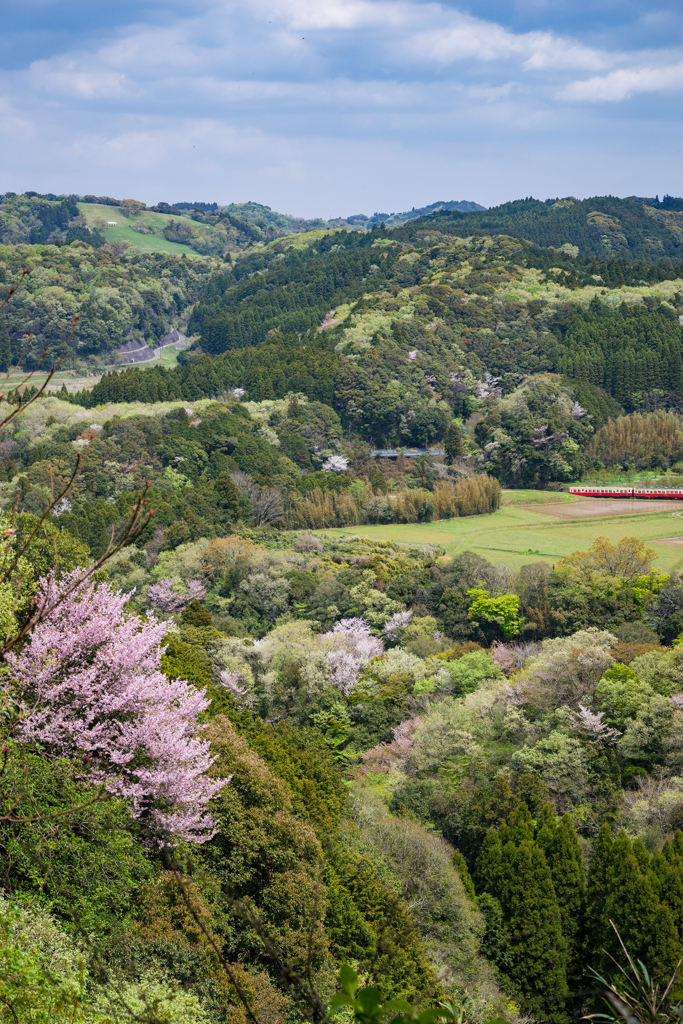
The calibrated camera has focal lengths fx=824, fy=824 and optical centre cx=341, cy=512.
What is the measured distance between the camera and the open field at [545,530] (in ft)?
131

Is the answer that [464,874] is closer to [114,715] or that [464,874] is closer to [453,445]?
[114,715]

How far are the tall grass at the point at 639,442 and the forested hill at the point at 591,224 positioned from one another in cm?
6612

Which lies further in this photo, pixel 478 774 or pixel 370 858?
pixel 478 774

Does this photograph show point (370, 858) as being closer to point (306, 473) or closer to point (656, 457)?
point (306, 473)

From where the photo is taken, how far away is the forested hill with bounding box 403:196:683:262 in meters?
130

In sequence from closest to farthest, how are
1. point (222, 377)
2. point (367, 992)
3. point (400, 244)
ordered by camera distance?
point (367, 992) → point (222, 377) → point (400, 244)

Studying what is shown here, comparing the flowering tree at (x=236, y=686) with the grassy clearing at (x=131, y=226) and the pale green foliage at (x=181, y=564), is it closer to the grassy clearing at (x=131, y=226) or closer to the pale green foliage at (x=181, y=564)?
the pale green foliage at (x=181, y=564)

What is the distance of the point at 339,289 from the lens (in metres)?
98.2

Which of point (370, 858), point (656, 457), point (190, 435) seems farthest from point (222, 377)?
point (370, 858)

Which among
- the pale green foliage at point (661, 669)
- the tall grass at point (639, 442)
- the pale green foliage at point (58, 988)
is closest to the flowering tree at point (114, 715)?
the pale green foliage at point (58, 988)

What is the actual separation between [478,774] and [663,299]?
66.2 m

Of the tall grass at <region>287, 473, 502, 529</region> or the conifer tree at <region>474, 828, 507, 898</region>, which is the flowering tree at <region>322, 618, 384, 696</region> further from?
the tall grass at <region>287, 473, 502, 529</region>

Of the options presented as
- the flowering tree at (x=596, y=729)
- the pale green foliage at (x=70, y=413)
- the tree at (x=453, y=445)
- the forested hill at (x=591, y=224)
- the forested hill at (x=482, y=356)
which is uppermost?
the forested hill at (x=591, y=224)

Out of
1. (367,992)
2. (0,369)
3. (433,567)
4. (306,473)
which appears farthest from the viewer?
(0,369)
